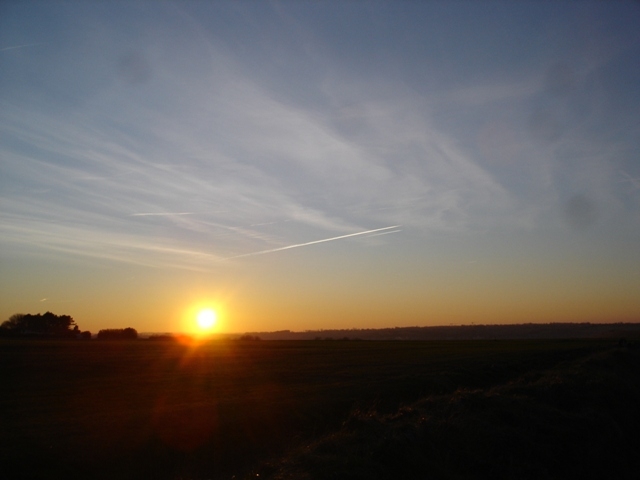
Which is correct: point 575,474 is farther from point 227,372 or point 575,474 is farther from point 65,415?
point 227,372

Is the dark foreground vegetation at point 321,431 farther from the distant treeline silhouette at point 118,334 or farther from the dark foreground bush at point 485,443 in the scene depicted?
the distant treeline silhouette at point 118,334

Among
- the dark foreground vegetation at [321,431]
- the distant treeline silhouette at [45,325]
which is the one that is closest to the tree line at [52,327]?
the distant treeline silhouette at [45,325]

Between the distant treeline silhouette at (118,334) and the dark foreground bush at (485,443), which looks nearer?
the dark foreground bush at (485,443)

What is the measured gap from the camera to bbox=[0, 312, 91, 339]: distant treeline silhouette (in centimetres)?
13650

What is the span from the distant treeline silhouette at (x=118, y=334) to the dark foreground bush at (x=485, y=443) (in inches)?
5692

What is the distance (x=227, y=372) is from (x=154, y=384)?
7620 mm

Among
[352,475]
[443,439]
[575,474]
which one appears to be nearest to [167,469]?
[352,475]

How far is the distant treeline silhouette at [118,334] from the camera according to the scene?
146 meters

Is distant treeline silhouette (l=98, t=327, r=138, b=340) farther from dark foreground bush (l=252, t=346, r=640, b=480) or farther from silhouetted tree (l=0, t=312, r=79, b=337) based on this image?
dark foreground bush (l=252, t=346, r=640, b=480)

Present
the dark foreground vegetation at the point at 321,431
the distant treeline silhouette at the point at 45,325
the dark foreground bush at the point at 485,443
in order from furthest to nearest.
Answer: the distant treeline silhouette at the point at 45,325
the dark foreground vegetation at the point at 321,431
the dark foreground bush at the point at 485,443

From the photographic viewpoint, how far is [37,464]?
1280 cm

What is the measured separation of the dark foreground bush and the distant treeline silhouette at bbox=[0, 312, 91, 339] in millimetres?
139089

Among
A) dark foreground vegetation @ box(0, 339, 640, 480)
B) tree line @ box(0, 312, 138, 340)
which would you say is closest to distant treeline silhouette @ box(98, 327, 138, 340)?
tree line @ box(0, 312, 138, 340)

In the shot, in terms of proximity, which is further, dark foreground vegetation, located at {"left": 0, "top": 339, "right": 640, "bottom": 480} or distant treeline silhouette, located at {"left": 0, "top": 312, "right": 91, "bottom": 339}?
distant treeline silhouette, located at {"left": 0, "top": 312, "right": 91, "bottom": 339}
